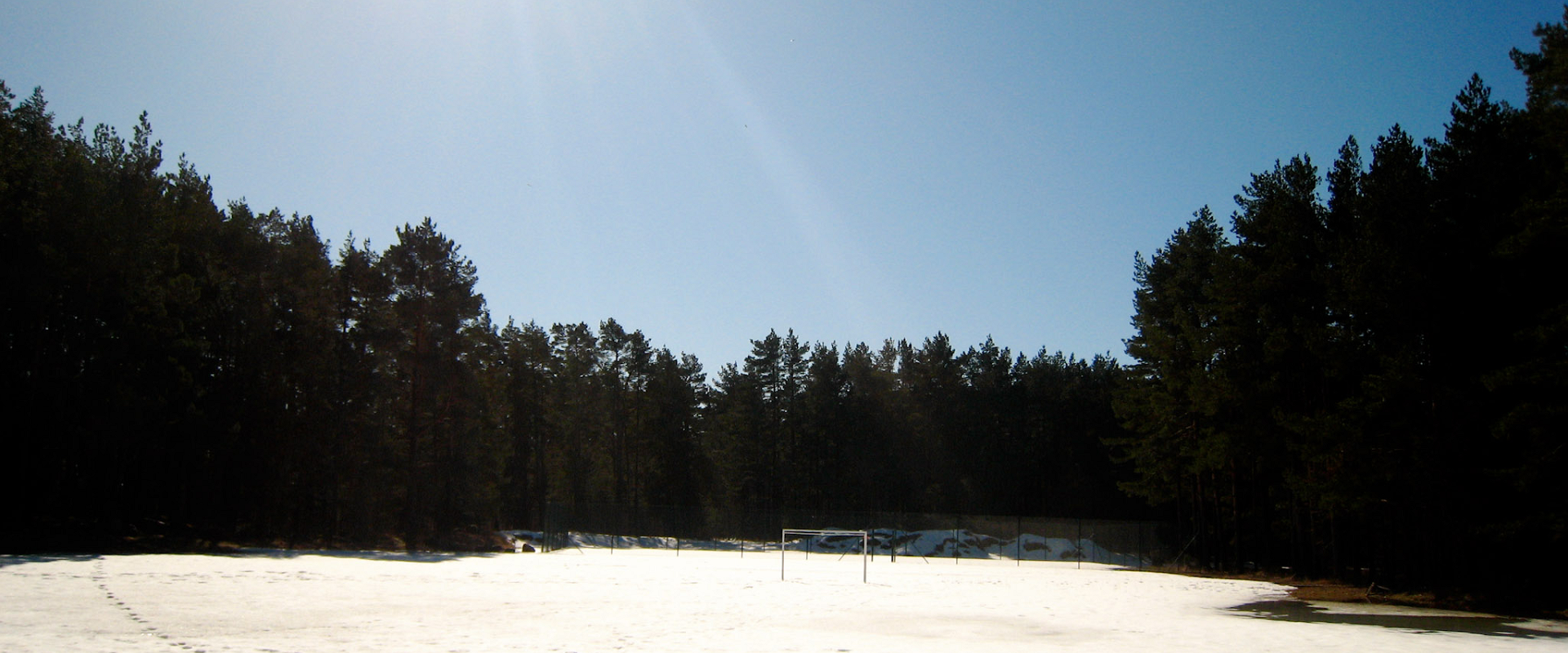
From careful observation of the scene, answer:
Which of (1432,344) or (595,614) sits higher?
(1432,344)

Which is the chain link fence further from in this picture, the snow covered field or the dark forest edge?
the snow covered field

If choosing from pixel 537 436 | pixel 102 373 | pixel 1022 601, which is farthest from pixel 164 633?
pixel 537 436

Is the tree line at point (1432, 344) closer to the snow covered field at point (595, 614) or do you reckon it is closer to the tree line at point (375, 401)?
the snow covered field at point (595, 614)

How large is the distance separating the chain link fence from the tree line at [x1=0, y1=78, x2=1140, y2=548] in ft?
22.0

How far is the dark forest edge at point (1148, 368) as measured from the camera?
21.4 meters

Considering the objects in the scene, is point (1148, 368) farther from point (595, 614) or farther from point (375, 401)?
point (375, 401)

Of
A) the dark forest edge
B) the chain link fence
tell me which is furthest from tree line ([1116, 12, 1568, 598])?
→ the chain link fence

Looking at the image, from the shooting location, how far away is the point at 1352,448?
22859 millimetres

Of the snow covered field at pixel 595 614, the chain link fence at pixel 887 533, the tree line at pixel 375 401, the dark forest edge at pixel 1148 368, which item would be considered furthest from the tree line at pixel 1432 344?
the tree line at pixel 375 401

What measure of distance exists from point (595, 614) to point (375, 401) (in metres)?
34.9

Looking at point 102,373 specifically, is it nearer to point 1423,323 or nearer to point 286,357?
point 286,357

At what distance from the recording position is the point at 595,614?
16.5m

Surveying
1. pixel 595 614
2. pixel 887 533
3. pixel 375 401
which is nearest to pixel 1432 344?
pixel 595 614

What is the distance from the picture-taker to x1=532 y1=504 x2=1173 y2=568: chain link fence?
1981 inches
